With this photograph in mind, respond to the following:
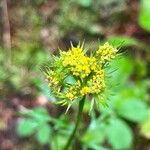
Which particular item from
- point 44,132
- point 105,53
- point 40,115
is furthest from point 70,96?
point 44,132

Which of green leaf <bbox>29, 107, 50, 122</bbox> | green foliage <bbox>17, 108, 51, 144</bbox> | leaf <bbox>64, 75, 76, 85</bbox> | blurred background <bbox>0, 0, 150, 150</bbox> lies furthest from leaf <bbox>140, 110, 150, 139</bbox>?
leaf <bbox>64, 75, 76, 85</bbox>

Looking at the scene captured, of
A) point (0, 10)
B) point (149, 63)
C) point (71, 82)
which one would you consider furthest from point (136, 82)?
point (71, 82)

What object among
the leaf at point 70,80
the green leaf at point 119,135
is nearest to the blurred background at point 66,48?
the green leaf at point 119,135

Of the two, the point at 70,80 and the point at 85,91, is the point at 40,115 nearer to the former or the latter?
the point at 70,80

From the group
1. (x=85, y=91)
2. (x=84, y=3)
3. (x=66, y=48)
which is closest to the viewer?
(x=85, y=91)

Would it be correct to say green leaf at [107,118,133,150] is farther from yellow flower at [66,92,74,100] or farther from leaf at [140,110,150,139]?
yellow flower at [66,92,74,100]

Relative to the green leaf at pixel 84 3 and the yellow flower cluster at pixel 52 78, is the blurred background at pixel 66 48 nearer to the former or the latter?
the green leaf at pixel 84 3
